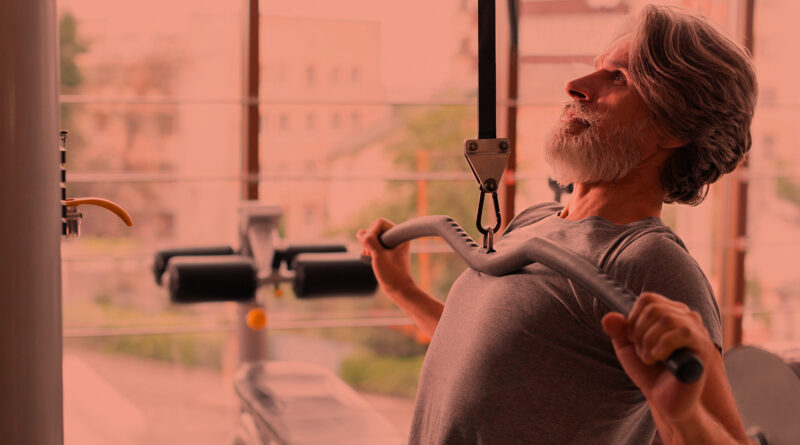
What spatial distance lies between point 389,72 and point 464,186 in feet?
5.54

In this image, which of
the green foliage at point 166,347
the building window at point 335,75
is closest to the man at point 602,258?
the building window at point 335,75

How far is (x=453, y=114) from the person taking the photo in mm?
6820

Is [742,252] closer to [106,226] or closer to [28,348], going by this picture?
[28,348]

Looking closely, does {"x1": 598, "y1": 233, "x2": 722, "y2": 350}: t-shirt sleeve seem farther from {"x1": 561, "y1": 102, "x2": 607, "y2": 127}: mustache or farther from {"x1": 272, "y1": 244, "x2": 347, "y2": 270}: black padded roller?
{"x1": 272, "y1": 244, "x2": 347, "y2": 270}: black padded roller

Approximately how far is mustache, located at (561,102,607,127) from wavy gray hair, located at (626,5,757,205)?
0.19 ft

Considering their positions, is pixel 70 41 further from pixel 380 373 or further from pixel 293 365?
pixel 293 365

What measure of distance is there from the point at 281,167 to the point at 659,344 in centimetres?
→ 654

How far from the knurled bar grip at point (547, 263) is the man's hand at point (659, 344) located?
1 centimetres

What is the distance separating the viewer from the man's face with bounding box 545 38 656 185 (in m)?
1.09

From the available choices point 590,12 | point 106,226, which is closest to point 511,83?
point 590,12

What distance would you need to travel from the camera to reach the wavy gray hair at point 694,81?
41.2 inches

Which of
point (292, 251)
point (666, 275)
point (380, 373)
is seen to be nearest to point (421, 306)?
point (666, 275)

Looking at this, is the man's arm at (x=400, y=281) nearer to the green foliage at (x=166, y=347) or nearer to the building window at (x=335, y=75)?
the building window at (x=335, y=75)

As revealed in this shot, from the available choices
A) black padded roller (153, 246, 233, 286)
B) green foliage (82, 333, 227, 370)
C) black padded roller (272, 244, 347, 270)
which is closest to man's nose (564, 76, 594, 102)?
black padded roller (272, 244, 347, 270)
